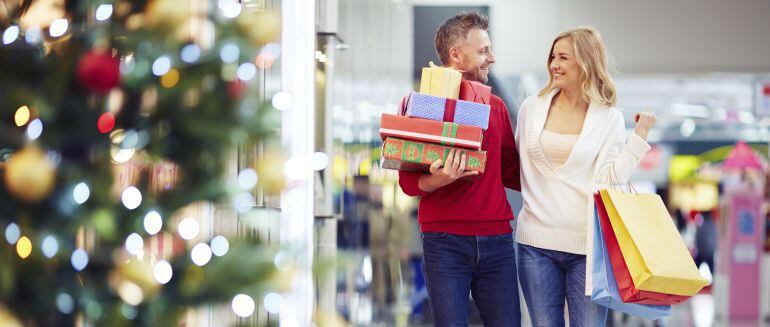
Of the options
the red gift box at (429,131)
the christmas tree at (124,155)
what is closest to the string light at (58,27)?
the christmas tree at (124,155)

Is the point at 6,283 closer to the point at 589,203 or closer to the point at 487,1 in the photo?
the point at 589,203

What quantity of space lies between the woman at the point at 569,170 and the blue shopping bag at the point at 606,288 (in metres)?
0.08

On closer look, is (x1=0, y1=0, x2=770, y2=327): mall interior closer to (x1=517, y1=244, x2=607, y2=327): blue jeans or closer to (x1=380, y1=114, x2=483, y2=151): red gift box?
(x1=380, y1=114, x2=483, y2=151): red gift box

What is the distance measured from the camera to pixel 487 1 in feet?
23.2

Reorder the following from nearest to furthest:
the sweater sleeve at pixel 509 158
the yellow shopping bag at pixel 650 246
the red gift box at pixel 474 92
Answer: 1. the yellow shopping bag at pixel 650 246
2. the red gift box at pixel 474 92
3. the sweater sleeve at pixel 509 158

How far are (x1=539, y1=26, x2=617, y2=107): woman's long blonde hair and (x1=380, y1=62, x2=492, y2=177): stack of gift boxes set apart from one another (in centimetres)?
33

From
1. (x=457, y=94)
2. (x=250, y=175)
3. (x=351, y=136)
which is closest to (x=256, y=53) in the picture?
(x=250, y=175)

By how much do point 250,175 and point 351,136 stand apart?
372 centimetres

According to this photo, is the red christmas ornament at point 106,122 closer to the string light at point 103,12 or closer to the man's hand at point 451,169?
the string light at point 103,12

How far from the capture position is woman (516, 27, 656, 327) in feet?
8.89

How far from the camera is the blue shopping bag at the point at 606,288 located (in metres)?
2.56

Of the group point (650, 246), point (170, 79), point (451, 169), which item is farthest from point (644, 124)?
point (170, 79)

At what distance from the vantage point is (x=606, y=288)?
2.56m

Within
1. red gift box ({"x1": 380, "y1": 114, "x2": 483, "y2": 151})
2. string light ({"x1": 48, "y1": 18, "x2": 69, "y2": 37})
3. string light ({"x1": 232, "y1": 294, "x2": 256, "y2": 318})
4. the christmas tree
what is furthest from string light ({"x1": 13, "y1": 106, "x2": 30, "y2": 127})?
red gift box ({"x1": 380, "y1": 114, "x2": 483, "y2": 151})
